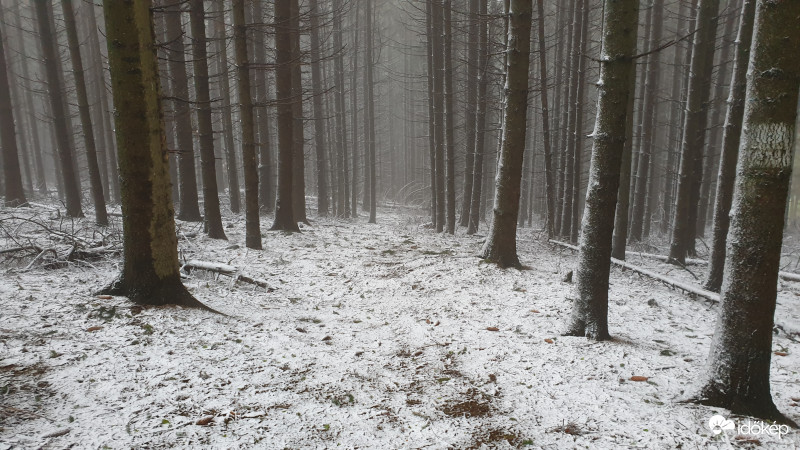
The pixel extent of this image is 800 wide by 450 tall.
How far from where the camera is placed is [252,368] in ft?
13.8

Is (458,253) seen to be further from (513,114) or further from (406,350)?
(406,350)

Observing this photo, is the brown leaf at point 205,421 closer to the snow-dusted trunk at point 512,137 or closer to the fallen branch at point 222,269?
the fallen branch at point 222,269

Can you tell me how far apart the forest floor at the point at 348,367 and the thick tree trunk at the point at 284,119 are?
5.04m

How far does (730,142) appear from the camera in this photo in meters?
7.45

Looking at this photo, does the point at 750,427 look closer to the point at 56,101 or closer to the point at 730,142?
the point at 730,142

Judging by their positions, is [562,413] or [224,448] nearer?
[224,448]

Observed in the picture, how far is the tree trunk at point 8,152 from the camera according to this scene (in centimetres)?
1376

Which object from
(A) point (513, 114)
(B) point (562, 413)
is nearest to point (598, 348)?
(B) point (562, 413)

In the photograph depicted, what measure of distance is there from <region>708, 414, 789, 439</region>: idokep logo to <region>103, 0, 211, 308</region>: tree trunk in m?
5.70

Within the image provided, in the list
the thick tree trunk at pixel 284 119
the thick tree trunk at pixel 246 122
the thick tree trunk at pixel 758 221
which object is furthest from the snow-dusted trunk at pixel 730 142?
the thick tree trunk at pixel 284 119

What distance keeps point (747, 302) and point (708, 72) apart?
10550mm

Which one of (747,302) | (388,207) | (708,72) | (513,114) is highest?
(708,72)

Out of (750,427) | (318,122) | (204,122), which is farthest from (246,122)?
(318,122)

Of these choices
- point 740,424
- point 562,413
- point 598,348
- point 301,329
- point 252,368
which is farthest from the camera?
point 301,329
